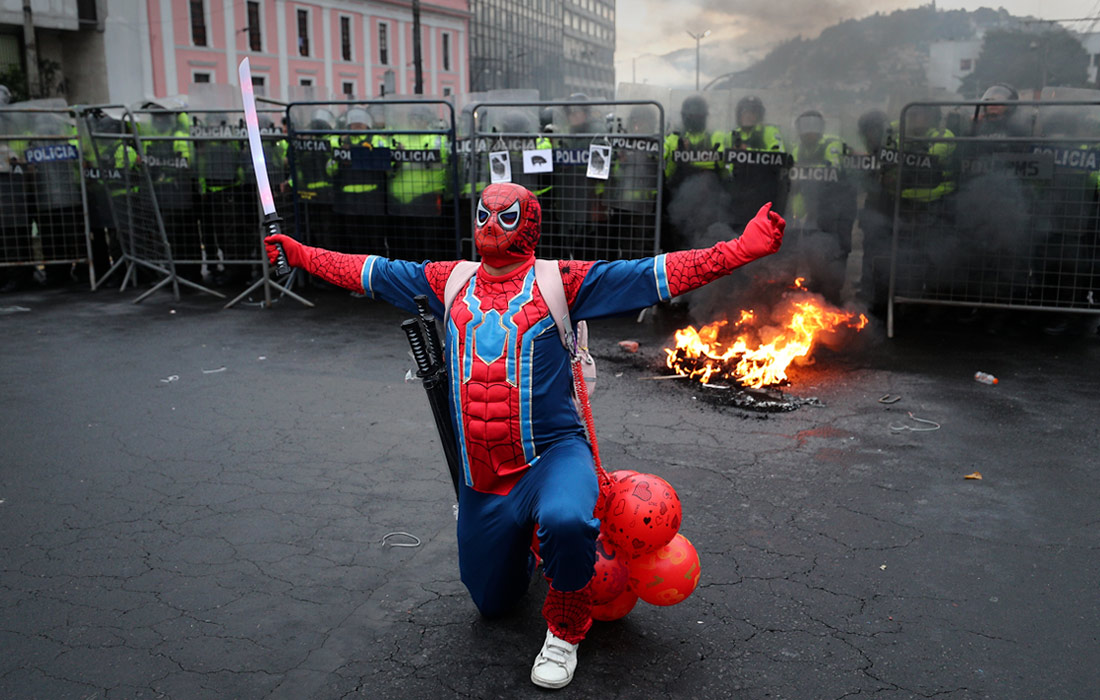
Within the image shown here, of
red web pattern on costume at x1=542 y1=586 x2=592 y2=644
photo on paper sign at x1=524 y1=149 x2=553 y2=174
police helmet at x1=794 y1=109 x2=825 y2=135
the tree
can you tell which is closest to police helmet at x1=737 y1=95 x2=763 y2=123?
police helmet at x1=794 y1=109 x2=825 y2=135

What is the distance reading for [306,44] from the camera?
46844mm

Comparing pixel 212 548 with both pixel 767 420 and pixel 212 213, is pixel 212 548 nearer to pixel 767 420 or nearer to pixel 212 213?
pixel 767 420

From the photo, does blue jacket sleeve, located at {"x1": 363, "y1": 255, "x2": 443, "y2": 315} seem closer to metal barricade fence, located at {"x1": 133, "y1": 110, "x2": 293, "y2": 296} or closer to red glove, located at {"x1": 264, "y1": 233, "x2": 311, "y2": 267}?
red glove, located at {"x1": 264, "y1": 233, "x2": 311, "y2": 267}

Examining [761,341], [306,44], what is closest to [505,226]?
[761,341]

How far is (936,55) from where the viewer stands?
59.4 feet

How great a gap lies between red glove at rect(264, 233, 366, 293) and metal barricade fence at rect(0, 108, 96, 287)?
901 cm

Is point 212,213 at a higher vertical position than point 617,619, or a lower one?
higher

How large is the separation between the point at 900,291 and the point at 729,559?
594cm

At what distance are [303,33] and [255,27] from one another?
3.65 metres

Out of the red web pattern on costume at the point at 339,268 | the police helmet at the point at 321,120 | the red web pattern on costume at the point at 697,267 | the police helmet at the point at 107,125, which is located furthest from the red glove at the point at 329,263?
the police helmet at the point at 107,125

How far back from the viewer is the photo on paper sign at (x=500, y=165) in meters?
9.80

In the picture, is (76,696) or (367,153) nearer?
(76,696)

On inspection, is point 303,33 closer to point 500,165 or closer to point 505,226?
point 500,165

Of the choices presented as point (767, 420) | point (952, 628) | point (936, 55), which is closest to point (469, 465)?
point (952, 628)
